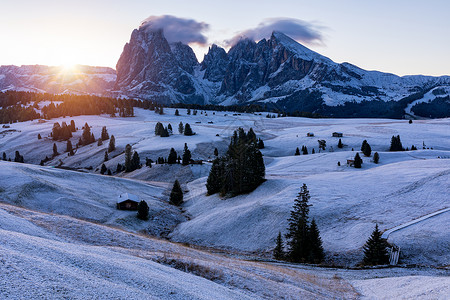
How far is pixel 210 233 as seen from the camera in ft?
149

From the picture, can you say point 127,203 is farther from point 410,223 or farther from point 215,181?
point 410,223

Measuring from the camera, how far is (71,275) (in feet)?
38.4

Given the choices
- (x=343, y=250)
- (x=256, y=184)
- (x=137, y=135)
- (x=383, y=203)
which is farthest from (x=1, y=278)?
(x=137, y=135)

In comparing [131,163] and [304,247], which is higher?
[304,247]

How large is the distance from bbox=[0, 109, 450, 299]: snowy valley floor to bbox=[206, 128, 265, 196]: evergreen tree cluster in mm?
2618

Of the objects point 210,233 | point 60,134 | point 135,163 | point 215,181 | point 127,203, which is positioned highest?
point 60,134

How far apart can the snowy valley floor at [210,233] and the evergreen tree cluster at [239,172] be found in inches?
103

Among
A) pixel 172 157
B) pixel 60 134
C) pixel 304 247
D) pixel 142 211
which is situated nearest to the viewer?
pixel 304 247

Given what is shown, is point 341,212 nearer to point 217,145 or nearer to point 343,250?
point 343,250

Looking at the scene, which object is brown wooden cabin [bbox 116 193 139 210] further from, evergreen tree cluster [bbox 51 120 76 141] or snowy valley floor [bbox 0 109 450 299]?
evergreen tree cluster [bbox 51 120 76 141]

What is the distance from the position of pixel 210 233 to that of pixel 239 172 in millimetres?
21145

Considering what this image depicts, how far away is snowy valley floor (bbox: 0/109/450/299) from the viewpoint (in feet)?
44.4

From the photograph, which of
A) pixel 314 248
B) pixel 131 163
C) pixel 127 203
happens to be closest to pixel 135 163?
pixel 131 163

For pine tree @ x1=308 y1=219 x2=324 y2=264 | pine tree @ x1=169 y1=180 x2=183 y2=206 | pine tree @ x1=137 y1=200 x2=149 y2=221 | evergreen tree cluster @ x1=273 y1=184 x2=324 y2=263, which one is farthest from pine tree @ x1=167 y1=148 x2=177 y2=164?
pine tree @ x1=308 y1=219 x2=324 y2=264
